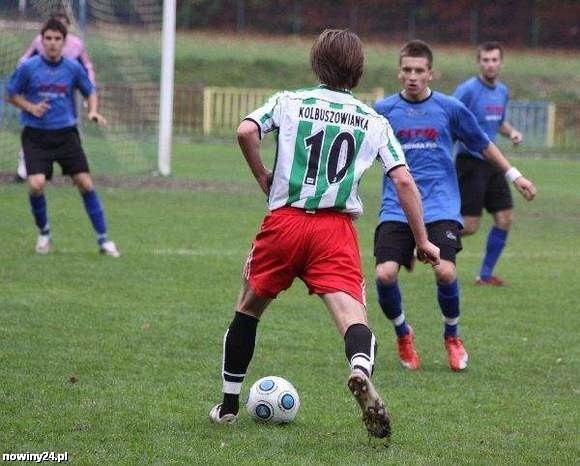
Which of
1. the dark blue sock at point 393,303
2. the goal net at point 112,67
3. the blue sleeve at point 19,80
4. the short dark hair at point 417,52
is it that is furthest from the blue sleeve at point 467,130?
the goal net at point 112,67

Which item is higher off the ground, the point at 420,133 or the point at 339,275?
the point at 420,133

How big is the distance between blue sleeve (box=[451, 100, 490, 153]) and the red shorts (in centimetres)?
231

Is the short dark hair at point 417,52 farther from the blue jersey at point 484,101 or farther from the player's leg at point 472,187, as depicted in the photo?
the blue jersey at point 484,101

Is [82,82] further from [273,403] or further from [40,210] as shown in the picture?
[273,403]

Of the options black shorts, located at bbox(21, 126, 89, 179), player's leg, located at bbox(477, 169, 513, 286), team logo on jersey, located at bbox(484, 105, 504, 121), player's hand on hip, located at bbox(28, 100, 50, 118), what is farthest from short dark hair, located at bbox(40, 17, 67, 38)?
player's leg, located at bbox(477, 169, 513, 286)

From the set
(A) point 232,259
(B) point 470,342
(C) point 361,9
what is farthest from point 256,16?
(B) point 470,342

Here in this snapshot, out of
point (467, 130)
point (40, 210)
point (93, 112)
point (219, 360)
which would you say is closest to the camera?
point (219, 360)

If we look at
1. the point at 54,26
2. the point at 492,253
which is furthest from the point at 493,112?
the point at 54,26

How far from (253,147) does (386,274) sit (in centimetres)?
235

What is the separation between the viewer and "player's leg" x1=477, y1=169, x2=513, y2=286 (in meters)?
11.5

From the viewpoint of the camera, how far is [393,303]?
782 centimetres

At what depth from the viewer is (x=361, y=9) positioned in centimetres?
4772

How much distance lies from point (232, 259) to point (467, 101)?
2.70 meters

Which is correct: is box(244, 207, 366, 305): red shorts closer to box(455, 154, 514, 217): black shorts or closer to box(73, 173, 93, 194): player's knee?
box(455, 154, 514, 217): black shorts
